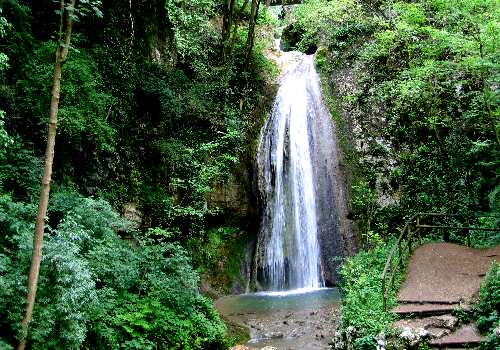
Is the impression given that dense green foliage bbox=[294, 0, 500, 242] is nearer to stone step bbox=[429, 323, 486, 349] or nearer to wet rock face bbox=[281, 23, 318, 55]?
wet rock face bbox=[281, 23, 318, 55]

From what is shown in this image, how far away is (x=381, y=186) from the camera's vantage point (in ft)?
51.5

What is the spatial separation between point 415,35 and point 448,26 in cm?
184

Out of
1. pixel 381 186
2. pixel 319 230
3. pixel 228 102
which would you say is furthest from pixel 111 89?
pixel 381 186

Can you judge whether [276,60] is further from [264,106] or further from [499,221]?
[499,221]

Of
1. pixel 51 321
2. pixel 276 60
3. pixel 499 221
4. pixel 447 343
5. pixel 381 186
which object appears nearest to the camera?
pixel 51 321

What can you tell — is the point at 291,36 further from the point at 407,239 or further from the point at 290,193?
the point at 407,239

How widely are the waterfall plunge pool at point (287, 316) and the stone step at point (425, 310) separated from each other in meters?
1.76

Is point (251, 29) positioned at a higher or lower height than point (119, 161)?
higher

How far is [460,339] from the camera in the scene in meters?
6.59

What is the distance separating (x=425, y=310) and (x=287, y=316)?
4.04 meters

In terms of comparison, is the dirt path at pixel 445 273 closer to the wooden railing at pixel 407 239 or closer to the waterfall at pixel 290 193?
the wooden railing at pixel 407 239

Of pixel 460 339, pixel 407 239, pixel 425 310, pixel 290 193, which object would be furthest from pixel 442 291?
pixel 290 193

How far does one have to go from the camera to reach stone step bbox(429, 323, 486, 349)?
6484 millimetres

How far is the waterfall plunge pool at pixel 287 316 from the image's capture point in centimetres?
916
